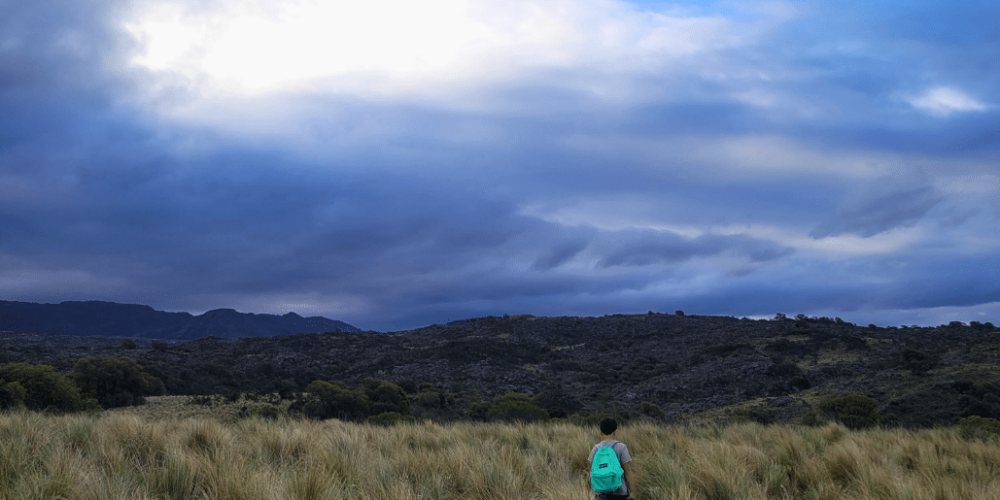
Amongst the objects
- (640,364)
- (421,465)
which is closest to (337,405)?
(421,465)

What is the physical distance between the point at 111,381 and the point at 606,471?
89.7 ft

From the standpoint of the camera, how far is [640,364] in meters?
49.2

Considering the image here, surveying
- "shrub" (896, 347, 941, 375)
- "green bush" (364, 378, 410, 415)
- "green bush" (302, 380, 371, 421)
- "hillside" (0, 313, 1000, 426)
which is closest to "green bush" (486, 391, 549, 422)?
"hillside" (0, 313, 1000, 426)

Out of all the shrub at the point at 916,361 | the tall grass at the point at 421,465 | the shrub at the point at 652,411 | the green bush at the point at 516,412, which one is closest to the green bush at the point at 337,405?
the green bush at the point at 516,412

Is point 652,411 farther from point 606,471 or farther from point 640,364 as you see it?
point 640,364

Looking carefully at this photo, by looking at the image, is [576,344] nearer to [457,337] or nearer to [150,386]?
[457,337]

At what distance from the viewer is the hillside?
2770 cm

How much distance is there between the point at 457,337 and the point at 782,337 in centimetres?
3565

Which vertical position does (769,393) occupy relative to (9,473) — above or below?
below

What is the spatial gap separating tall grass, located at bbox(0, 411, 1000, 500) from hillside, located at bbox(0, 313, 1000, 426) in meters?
15.8

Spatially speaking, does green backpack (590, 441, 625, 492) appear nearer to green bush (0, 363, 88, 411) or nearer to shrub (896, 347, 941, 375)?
green bush (0, 363, 88, 411)

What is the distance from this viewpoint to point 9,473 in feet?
19.3

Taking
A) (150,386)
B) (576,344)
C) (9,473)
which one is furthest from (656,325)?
(9,473)

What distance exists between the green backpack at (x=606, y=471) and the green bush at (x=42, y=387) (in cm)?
2224
